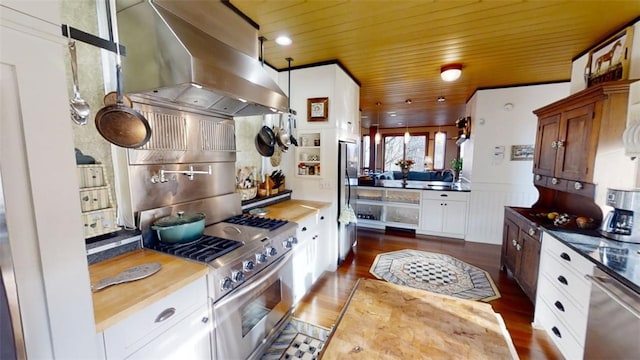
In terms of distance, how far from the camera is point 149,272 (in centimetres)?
121

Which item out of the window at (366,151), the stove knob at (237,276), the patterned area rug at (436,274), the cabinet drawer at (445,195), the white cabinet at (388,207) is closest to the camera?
the stove knob at (237,276)

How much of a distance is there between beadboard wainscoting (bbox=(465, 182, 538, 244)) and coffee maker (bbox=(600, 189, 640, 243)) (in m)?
2.35

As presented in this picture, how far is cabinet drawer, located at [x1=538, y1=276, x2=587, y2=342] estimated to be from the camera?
1584 millimetres

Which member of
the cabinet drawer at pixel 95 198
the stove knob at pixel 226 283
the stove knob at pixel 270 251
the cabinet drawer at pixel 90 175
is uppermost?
the cabinet drawer at pixel 90 175

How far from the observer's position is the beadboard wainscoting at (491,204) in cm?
396

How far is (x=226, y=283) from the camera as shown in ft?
4.66

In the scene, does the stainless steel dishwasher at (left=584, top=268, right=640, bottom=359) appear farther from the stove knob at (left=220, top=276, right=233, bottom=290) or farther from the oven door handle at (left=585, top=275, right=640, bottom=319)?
the stove knob at (left=220, top=276, right=233, bottom=290)

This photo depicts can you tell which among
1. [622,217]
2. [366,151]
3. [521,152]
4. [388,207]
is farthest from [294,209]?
[366,151]

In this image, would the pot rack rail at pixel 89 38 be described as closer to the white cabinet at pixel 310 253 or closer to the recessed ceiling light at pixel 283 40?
the recessed ceiling light at pixel 283 40

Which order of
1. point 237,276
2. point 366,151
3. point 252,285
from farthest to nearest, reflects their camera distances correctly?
point 366,151 < point 252,285 < point 237,276

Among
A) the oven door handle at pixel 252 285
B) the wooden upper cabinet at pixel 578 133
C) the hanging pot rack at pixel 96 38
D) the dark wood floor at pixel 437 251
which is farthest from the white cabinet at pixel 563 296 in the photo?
the hanging pot rack at pixel 96 38

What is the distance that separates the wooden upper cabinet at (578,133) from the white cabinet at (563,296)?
55 cm

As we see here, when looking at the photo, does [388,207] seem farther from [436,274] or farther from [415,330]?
[415,330]

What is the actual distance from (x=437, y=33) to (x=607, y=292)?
2.16 meters
